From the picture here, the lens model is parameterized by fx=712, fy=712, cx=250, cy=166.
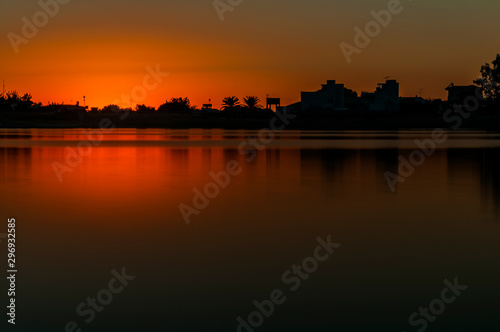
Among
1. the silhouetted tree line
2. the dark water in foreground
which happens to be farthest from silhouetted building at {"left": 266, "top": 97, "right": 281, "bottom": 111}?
the dark water in foreground

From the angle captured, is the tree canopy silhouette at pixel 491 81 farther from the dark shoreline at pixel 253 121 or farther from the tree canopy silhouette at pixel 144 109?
the tree canopy silhouette at pixel 144 109

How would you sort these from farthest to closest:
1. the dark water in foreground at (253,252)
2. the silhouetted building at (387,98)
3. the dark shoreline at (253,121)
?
the silhouetted building at (387,98) < the dark shoreline at (253,121) < the dark water in foreground at (253,252)

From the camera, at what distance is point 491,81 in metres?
136

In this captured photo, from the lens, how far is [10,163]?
3183 centimetres

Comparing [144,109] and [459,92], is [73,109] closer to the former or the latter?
[144,109]

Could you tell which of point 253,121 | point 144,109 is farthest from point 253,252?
point 144,109

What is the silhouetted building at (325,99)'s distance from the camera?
15212 cm

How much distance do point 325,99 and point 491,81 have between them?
3418 cm

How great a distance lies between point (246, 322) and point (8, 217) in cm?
906

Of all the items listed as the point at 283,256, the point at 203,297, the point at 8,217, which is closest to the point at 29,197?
the point at 8,217

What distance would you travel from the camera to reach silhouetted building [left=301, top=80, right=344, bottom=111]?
15212cm

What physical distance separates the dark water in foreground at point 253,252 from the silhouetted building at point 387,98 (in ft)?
415

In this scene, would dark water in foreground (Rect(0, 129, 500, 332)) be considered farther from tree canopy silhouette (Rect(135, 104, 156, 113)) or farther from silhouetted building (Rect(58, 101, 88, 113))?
tree canopy silhouette (Rect(135, 104, 156, 113))

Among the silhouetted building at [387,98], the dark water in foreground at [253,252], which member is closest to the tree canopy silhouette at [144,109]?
the silhouetted building at [387,98]
